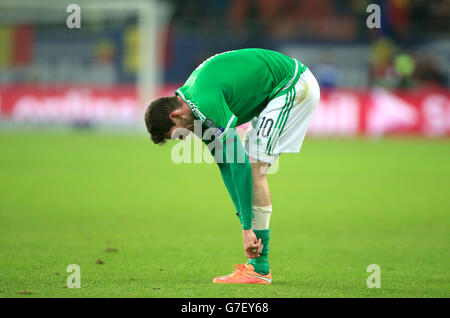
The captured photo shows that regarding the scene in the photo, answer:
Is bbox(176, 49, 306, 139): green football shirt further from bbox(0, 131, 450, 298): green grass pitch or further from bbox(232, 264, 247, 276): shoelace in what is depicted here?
bbox(0, 131, 450, 298): green grass pitch

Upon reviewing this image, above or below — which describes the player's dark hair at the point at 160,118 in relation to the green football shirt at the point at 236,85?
below

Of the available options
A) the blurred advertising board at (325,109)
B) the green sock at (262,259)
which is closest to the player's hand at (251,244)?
the green sock at (262,259)

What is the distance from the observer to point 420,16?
2905 cm

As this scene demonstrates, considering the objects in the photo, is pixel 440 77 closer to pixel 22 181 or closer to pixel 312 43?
pixel 312 43

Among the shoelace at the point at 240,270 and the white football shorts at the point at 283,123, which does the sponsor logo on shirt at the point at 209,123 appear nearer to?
the white football shorts at the point at 283,123

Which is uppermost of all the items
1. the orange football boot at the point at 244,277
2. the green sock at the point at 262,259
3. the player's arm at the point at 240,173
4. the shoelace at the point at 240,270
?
the player's arm at the point at 240,173

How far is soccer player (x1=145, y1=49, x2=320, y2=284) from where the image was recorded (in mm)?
5121

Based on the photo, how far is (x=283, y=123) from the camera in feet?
19.0

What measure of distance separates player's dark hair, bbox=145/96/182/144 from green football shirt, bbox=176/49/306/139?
0.47 ft

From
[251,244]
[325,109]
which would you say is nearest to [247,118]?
[251,244]

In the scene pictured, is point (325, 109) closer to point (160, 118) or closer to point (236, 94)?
point (236, 94)

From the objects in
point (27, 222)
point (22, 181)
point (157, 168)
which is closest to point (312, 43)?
point (157, 168)

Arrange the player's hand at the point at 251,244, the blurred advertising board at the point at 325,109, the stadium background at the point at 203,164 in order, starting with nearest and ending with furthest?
the player's hand at the point at 251,244
the stadium background at the point at 203,164
the blurred advertising board at the point at 325,109

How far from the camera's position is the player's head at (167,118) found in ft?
16.9
